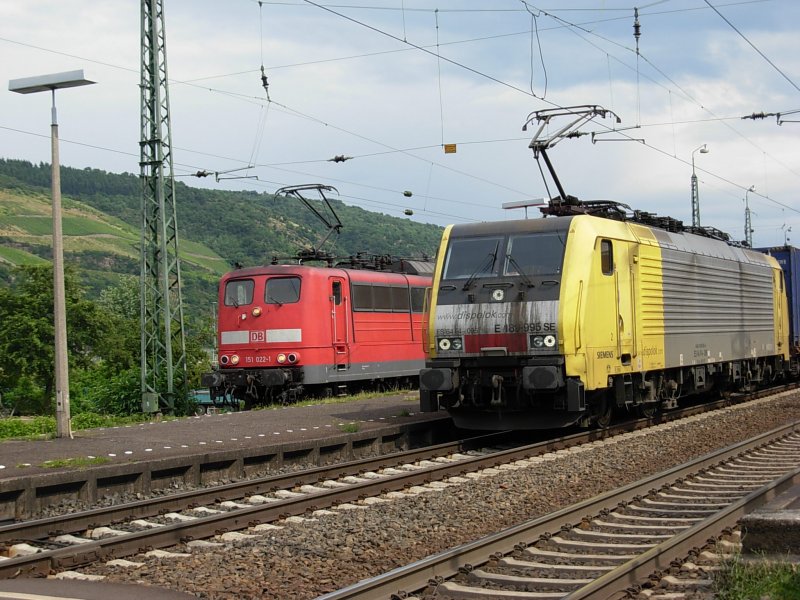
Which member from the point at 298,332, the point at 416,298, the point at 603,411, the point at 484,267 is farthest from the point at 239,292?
the point at 603,411

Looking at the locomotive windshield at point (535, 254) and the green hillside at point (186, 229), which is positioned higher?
the green hillside at point (186, 229)

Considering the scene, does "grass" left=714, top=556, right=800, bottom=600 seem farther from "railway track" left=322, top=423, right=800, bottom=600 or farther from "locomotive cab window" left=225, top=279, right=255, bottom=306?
"locomotive cab window" left=225, top=279, right=255, bottom=306

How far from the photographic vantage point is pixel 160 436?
1447 centimetres

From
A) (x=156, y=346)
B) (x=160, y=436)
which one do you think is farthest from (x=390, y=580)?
(x=156, y=346)

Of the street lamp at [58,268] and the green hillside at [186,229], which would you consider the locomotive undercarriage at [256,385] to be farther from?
the green hillside at [186,229]

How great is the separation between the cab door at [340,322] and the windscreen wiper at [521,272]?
969 centimetres

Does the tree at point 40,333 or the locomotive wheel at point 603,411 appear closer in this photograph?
the locomotive wheel at point 603,411

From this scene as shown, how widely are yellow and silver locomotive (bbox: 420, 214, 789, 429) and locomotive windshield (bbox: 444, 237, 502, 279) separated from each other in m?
0.02

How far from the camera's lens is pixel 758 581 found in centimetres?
590

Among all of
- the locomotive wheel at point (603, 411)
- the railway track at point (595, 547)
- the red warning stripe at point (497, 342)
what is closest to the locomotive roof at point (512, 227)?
the red warning stripe at point (497, 342)

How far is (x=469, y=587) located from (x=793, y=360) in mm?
23848

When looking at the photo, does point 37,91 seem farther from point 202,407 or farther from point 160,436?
point 202,407

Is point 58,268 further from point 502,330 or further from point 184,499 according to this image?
point 502,330

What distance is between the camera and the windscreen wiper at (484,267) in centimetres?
1457
